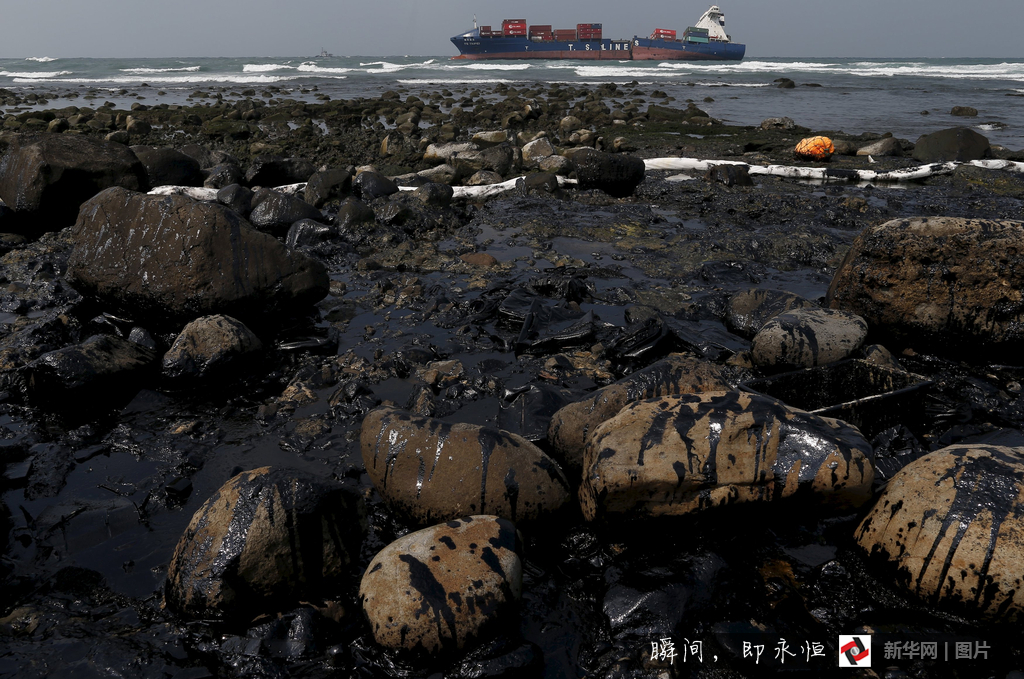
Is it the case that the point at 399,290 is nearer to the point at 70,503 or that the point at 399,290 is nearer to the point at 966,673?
the point at 70,503

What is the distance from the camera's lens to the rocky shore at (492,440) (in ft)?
7.88

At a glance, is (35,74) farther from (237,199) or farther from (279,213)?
(279,213)

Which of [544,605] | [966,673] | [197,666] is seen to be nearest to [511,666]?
[544,605]

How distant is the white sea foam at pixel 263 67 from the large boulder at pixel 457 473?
59.5 meters

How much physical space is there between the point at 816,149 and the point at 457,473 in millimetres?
12956

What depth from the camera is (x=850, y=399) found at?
3.77m

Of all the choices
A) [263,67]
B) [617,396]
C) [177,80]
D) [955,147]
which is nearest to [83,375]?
[617,396]

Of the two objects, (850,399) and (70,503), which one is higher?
(850,399)

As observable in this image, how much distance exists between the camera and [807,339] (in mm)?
4230

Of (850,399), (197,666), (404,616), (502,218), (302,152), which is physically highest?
(302,152)

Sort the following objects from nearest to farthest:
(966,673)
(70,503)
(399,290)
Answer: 1. (966,673)
2. (70,503)
3. (399,290)

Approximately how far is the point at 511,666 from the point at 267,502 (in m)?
1.28

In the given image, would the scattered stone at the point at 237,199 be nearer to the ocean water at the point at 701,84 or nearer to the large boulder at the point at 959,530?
the large boulder at the point at 959,530

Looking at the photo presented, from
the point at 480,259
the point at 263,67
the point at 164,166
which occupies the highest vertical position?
the point at 263,67
